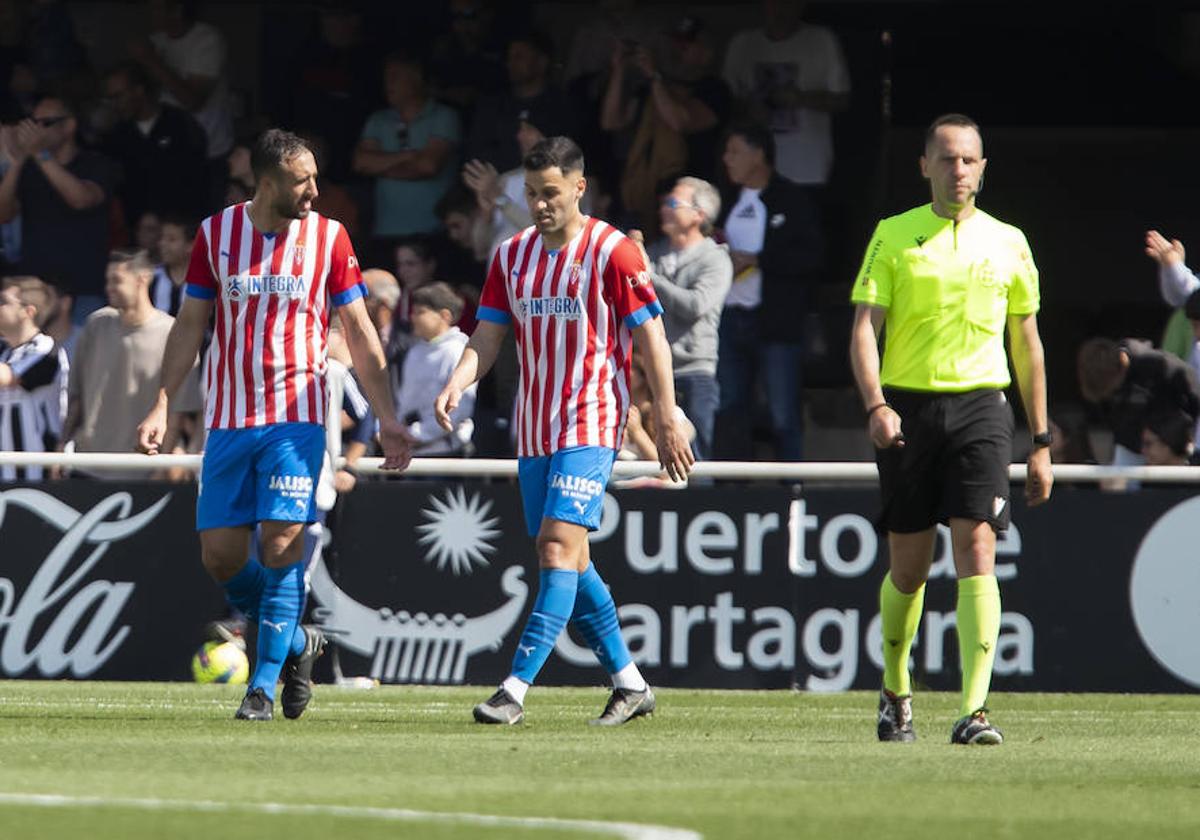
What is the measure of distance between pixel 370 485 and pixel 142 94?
16.0ft

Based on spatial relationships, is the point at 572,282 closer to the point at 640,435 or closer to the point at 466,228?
the point at 640,435

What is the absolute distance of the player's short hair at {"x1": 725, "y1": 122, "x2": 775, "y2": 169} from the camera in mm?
14758

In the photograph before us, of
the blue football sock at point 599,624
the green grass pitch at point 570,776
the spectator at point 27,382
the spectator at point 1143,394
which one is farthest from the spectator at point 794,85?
the blue football sock at point 599,624

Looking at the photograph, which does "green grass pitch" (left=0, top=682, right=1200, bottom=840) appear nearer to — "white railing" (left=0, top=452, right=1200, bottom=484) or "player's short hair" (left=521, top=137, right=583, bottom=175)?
"white railing" (left=0, top=452, right=1200, bottom=484)

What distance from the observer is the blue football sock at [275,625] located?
30.3 feet

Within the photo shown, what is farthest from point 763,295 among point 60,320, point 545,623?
point 545,623

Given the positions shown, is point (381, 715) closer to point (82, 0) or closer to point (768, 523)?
point (768, 523)

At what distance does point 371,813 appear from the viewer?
237 inches

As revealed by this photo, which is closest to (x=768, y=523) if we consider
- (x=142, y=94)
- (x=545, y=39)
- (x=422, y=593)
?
(x=422, y=593)

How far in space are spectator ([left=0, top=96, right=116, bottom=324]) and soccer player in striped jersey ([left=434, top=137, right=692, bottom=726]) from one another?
24.0 feet

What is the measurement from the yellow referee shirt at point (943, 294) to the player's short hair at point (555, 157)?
1332 millimetres

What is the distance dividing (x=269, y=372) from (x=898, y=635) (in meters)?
2.53

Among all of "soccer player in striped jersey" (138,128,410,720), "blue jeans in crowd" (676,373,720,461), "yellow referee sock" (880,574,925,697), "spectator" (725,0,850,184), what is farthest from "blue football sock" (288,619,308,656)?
"spectator" (725,0,850,184)

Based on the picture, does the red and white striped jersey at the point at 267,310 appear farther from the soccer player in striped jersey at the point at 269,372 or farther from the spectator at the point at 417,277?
the spectator at the point at 417,277
